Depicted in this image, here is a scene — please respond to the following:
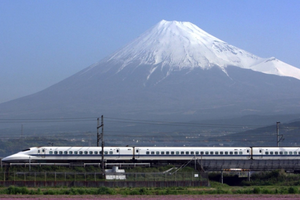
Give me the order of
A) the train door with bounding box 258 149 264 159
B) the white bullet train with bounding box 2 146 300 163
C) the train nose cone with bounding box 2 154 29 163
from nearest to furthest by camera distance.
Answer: the train nose cone with bounding box 2 154 29 163 → the white bullet train with bounding box 2 146 300 163 → the train door with bounding box 258 149 264 159

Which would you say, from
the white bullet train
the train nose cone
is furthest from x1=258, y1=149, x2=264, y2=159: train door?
the train nose cone

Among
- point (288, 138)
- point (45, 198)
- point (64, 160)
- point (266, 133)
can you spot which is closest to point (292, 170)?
point (64, 160)

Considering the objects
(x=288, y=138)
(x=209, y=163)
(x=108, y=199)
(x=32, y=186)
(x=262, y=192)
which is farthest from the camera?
(x=288, y=138)

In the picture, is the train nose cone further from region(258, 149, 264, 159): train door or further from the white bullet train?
region(258, 149, 264, 159): train door

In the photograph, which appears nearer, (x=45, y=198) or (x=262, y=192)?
(x=45, y=198)

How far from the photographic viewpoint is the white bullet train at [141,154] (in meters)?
58.0

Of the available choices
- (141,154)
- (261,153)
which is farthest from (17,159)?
(261,153)

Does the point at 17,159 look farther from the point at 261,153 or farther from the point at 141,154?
the point at 261,153

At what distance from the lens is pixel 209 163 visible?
5734 cm

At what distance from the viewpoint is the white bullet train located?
190 ft

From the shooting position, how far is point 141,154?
59000 mm

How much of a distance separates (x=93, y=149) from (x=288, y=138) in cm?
13367

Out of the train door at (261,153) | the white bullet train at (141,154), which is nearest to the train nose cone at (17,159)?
the white bullet train at (141,154)

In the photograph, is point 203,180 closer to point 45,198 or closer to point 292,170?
point 45,198
